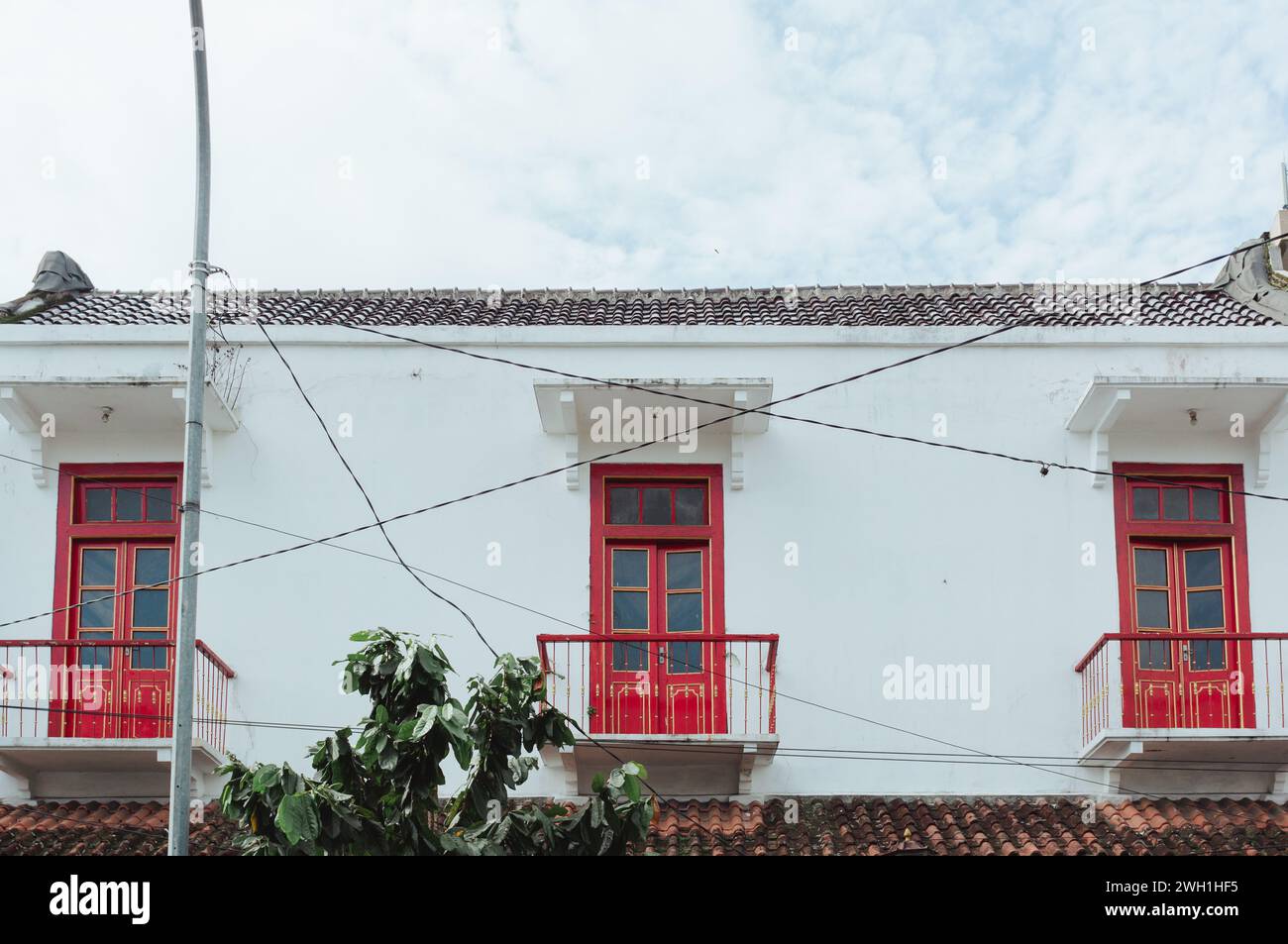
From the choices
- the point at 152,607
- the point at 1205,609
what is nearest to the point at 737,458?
the point at 1205,609

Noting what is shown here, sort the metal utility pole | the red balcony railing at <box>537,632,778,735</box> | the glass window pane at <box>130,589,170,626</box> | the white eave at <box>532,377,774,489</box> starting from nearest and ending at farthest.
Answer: the metal utility pole
the red balcony railing at <box>537,632,778,735</box>
the white eave at <box>532,377,774,489</box>
the glass window pane at <box>130,589,170,626</box>

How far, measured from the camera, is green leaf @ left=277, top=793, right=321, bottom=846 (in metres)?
11.3

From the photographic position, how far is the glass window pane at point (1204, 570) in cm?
1673

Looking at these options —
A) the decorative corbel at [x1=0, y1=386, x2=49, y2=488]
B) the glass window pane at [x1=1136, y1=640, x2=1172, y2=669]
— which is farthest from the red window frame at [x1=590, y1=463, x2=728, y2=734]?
the decorative corbel at [x1=0, y1=386, x2=49, y2=488]

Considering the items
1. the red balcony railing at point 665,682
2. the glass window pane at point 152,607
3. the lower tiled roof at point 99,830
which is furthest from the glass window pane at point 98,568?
the red balcony railing at point 665,682

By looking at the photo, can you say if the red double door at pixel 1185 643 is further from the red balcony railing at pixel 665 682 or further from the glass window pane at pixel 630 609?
the glass window pane at pixel 630 609

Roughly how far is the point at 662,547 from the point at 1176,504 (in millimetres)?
4369

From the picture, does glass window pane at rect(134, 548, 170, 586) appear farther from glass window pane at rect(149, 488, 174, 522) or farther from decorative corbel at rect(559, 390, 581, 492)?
decorative corbel at rect(559, 390, 581, 492)

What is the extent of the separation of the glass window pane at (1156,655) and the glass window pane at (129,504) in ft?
27.6

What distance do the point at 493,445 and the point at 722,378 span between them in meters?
2.10

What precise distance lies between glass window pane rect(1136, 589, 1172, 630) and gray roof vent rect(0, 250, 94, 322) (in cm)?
1027
